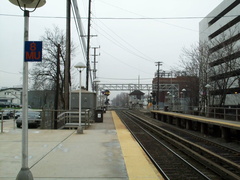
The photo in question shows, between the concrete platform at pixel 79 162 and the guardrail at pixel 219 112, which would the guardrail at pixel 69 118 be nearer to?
the concrete platform at pixel 79 162

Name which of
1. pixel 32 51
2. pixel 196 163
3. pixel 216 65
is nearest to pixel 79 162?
pixel 32 51

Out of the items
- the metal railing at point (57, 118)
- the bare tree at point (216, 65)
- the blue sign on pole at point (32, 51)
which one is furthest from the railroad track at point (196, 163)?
the bare tree at point (216, 65)

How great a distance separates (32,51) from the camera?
5.05 m

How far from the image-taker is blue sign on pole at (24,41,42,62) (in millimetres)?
5023

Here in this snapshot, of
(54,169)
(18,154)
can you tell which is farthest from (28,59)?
(18,154)

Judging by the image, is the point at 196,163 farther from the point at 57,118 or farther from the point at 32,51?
the point at 57,118

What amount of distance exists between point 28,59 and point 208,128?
16.7m

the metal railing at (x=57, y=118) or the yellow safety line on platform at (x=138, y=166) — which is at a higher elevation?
the metal railing at (x=57, y=118)

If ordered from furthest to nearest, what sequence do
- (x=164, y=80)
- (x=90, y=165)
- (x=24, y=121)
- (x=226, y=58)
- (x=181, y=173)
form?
→ 1. (x=164, y=80)
2. (x=226, y=58)
3. (x=181, y=173)
4. (x=90, y=165)
5. (x=24, y=121)

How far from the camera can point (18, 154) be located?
873 cm

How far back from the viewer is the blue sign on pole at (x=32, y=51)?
5.02 metres

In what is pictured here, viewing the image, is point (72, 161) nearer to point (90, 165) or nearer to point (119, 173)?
point (90, 165)

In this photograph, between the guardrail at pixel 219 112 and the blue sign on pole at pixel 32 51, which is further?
the guardrail at pixel 219 112

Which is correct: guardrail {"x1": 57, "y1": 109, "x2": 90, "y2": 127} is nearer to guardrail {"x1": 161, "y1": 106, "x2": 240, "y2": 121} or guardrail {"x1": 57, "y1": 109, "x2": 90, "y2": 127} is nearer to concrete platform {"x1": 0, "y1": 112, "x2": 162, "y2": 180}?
concrete platform {"x1": 0, "y1": 112, "x2": 162, "y2": 180}
